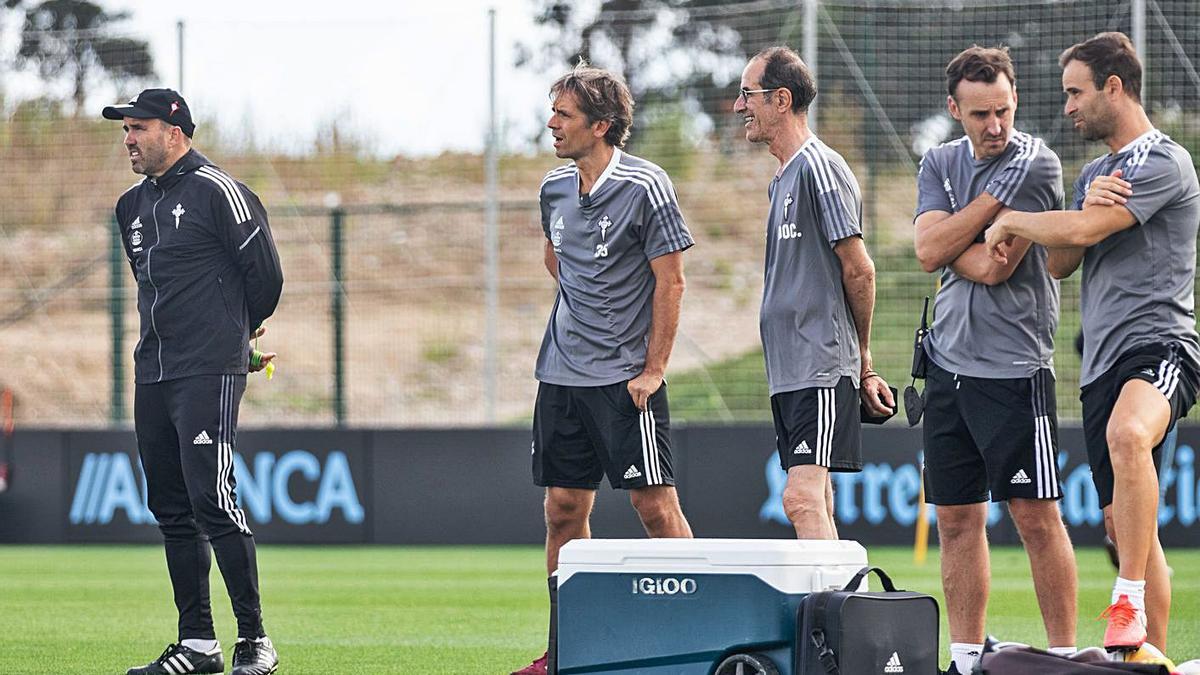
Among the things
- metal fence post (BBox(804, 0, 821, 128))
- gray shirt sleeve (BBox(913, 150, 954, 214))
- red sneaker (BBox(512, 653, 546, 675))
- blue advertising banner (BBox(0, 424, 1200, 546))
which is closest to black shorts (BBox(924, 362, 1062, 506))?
gray shirt sleeve (BBox(913, 150, 954, 214))

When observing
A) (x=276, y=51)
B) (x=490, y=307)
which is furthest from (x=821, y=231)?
(x=276, y=51)

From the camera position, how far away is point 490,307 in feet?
56.6

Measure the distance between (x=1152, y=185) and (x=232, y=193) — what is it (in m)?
3.47

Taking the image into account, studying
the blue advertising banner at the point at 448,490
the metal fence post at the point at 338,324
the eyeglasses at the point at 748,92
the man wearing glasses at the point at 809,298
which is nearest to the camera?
the man wearing glasses at the point at 809,298

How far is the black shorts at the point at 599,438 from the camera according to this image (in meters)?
6.86

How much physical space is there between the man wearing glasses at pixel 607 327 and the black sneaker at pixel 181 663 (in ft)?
4.13

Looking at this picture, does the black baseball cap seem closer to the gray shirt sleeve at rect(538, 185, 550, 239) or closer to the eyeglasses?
the gray shirt sleeve at rect(538, 185, 550, 239)

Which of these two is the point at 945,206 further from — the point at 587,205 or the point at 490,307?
the point at 490,307

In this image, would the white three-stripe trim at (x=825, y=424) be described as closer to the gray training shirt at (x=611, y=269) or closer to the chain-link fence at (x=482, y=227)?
the gray training shirt at (x=611, y=269)

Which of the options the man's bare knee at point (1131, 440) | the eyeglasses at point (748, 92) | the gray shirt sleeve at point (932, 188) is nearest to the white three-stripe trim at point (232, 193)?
the eyeglasses at point (748, 92)

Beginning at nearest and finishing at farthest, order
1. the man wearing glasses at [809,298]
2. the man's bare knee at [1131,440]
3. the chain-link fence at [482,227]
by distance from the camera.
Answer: the man's bare knee at [1131,440], the man wearing glasses at [809,298], the chain-link fence at [482,227]

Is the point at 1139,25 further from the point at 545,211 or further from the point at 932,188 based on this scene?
the point at 545,211

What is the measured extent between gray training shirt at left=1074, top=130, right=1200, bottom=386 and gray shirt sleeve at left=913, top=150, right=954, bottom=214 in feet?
2.11

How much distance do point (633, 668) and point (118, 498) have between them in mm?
11279
